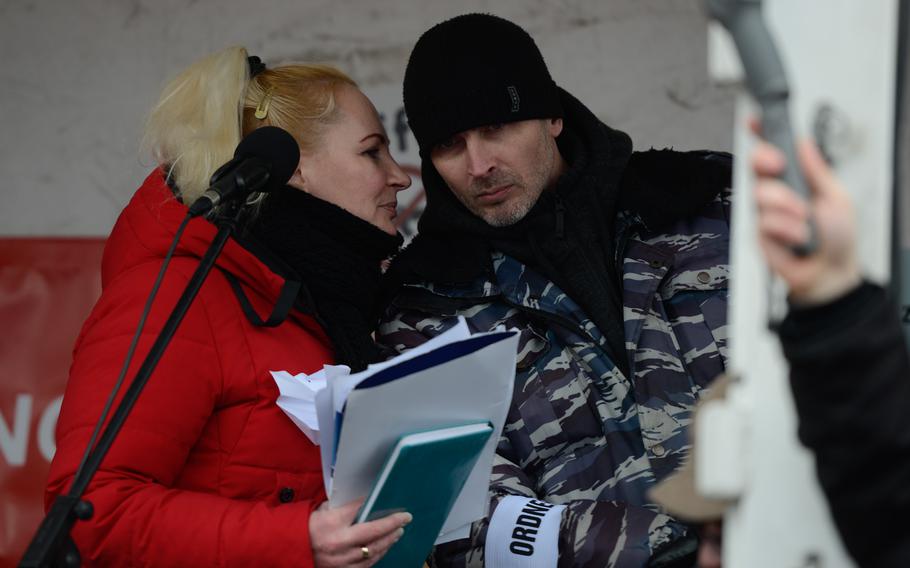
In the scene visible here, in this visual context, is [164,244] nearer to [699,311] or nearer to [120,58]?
[699,311]

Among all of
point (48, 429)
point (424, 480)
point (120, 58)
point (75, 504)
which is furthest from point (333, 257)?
point (120, 58)

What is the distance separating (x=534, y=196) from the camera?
2713 millimetres

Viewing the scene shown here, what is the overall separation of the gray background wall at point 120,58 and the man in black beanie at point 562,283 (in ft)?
2.66

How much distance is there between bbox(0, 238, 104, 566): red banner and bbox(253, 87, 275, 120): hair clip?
1245mm

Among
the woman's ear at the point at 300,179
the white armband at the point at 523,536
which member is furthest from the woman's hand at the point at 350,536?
the woman's ear at the point at 300,179

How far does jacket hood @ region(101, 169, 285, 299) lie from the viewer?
87.6 inches

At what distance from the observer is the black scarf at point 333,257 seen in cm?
238

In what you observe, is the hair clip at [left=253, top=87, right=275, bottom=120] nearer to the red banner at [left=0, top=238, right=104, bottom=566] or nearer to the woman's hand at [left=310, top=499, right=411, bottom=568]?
the woman's hand at [left=310, top=499, right=411, bottom=568]

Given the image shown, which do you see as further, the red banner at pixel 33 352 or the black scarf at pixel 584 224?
the red banner at pixel 33 352

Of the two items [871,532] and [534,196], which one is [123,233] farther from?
[871,532]

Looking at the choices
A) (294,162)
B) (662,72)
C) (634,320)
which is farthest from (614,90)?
(294,162)

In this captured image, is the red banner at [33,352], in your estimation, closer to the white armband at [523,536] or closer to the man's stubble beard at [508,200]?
the man's stubble beard at [508,200]

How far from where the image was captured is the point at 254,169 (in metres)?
1.82

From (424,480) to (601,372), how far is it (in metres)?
0.63
